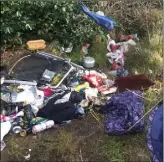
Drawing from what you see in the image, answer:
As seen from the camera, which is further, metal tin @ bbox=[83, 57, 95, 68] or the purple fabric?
metal tin @ bbox=[83, 57, 95, 68]

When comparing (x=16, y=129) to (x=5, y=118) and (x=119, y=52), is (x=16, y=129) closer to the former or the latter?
(x=5, y=118)

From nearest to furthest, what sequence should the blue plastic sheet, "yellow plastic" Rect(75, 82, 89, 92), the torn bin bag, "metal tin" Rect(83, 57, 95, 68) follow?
1. the torn bin bag
2. "yellow plastic" Rect(75, 82, 89, 92)
3. the blue plastic sheet
4. "metal tin" Rect(83, 57, 95, 68)

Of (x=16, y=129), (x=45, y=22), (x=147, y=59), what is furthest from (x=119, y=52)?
(x=16, y=129)

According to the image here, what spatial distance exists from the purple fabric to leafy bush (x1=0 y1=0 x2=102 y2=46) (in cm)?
96

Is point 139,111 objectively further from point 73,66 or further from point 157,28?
point 157,28

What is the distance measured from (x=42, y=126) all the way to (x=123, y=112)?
2.28ft

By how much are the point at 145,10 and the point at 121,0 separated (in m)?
0.30

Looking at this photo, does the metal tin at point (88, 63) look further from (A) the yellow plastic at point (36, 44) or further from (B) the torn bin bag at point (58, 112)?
(B) the torn bin bag at point (58, 112)

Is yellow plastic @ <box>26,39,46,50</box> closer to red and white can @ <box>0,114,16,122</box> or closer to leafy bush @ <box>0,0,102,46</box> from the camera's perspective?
leafy bush @ <box>0,0,102,46</box>

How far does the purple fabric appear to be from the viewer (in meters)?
3.37

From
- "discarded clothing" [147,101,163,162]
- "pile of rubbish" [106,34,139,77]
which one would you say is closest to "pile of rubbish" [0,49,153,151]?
"pile of rubbish" [106,34,139,77]

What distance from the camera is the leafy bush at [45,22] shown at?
3.91 metres

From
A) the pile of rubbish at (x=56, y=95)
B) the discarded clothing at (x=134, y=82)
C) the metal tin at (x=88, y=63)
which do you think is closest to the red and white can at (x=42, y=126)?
the pile of rubbish at (x=56, y=95)

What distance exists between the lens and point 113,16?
460 centimetres
